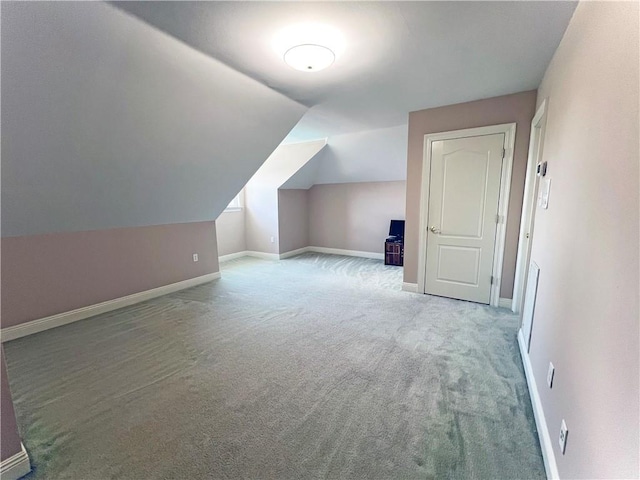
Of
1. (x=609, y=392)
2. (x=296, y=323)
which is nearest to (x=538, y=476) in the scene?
(x=609, y=392)

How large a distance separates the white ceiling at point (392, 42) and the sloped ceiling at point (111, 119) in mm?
243

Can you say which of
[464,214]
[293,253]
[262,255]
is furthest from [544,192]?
[262,255]

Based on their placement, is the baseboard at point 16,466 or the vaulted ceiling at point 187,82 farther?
the vaulted ceiling at point 187,82

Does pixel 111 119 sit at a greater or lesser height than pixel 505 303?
greater

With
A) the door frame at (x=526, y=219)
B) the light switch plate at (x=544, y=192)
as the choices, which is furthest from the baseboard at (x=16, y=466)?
the door frame at (x=526, y=219)

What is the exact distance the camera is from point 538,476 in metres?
1.37

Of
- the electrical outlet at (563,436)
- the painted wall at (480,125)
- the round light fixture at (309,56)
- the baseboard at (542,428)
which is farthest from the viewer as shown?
the painted wall at (480,125)

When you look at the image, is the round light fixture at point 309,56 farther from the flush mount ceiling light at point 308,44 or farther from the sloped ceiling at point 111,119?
the sloped ceiling at point 111,119

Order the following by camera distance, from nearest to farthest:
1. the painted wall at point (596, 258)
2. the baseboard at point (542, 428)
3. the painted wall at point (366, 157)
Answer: the painted wall at point (596, 258), the baseboard at point (542, 428), the painted wall at point (366, 157)

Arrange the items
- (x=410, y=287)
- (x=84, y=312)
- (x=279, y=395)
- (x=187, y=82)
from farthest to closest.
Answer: (x=410, y=287), (x=84, y=312), (x=187, y=82), (x=279, y=395)

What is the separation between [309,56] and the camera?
6.91 ft

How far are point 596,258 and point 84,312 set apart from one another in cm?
429

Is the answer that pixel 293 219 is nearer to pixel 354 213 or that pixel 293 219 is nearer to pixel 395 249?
pixel 354 213

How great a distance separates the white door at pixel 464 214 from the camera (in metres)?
3.35
